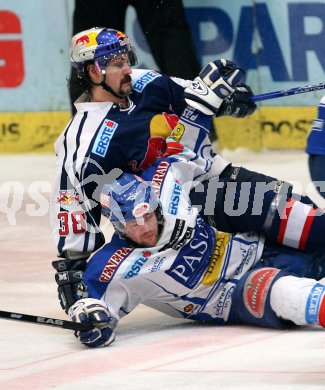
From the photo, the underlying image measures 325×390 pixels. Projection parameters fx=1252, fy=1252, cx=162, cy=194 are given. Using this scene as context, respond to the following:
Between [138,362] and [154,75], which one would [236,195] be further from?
[138,362]

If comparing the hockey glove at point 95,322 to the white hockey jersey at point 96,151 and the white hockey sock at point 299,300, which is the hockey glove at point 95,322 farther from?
the white hockey sock at point 299,300

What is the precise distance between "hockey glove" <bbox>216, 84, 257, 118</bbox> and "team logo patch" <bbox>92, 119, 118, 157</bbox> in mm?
380

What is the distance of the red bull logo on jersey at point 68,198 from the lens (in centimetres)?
387

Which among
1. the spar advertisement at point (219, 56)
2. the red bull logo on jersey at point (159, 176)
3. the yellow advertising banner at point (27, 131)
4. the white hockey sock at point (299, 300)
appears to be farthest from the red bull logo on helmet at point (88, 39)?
the yellow advertising banner at point (27, 131)

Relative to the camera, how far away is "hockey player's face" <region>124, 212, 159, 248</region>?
365 centimetres

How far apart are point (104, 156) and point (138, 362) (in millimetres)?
800

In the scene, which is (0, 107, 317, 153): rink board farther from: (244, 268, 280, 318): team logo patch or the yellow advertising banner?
(244, 268, 280, 318): team logo patch

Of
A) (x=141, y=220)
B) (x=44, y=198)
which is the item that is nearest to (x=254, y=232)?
(x=141, y=220)

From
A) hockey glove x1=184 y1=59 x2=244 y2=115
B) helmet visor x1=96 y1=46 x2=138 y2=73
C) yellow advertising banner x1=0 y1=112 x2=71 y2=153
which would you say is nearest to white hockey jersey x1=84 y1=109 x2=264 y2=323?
hockey glove x1=184 y1=59 x2=244 y2=115

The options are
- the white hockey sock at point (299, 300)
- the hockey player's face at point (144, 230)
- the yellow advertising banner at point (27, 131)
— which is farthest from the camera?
the yellow advertising banner at point (27, 131)

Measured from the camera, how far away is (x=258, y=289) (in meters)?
3.72

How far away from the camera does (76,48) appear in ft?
13.5

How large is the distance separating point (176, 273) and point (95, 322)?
0.29 meters

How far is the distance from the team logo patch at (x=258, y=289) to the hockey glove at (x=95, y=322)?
0.42 m
